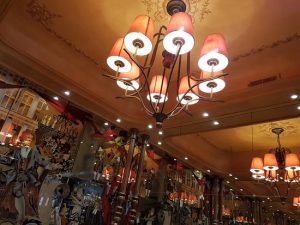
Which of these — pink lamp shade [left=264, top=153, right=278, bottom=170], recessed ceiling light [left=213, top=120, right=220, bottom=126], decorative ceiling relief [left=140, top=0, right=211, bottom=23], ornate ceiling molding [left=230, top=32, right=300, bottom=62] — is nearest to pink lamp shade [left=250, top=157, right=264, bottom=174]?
pink lamp shade [left=264, top=153, right=278, bottom=170]

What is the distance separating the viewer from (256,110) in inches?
130

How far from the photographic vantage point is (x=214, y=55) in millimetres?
1905

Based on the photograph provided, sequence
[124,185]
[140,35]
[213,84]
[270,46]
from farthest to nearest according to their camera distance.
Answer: [124,185] → [270,46] → [213,84] → [140,35]

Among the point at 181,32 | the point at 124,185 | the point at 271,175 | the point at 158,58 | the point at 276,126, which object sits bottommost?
the point at 124,185

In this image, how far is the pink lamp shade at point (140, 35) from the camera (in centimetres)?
193

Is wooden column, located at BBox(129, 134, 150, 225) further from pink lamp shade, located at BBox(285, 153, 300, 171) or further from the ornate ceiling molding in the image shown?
pink lamp shade, located at BBox(285, 153, 300, 171)

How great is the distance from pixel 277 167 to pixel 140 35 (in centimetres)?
294

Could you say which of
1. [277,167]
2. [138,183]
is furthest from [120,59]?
[277,167]

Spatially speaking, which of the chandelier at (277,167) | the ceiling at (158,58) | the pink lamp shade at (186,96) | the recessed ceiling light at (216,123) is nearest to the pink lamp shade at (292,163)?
the chandelier at (277,167)

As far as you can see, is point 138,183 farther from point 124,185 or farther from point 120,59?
point 120,59

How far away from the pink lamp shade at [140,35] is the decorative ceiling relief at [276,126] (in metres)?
3.19

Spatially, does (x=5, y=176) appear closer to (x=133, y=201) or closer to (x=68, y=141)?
(x=68, y=141)

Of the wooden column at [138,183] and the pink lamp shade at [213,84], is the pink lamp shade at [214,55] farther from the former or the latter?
the wooden column at [138,183]

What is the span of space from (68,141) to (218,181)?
10.4 feet
